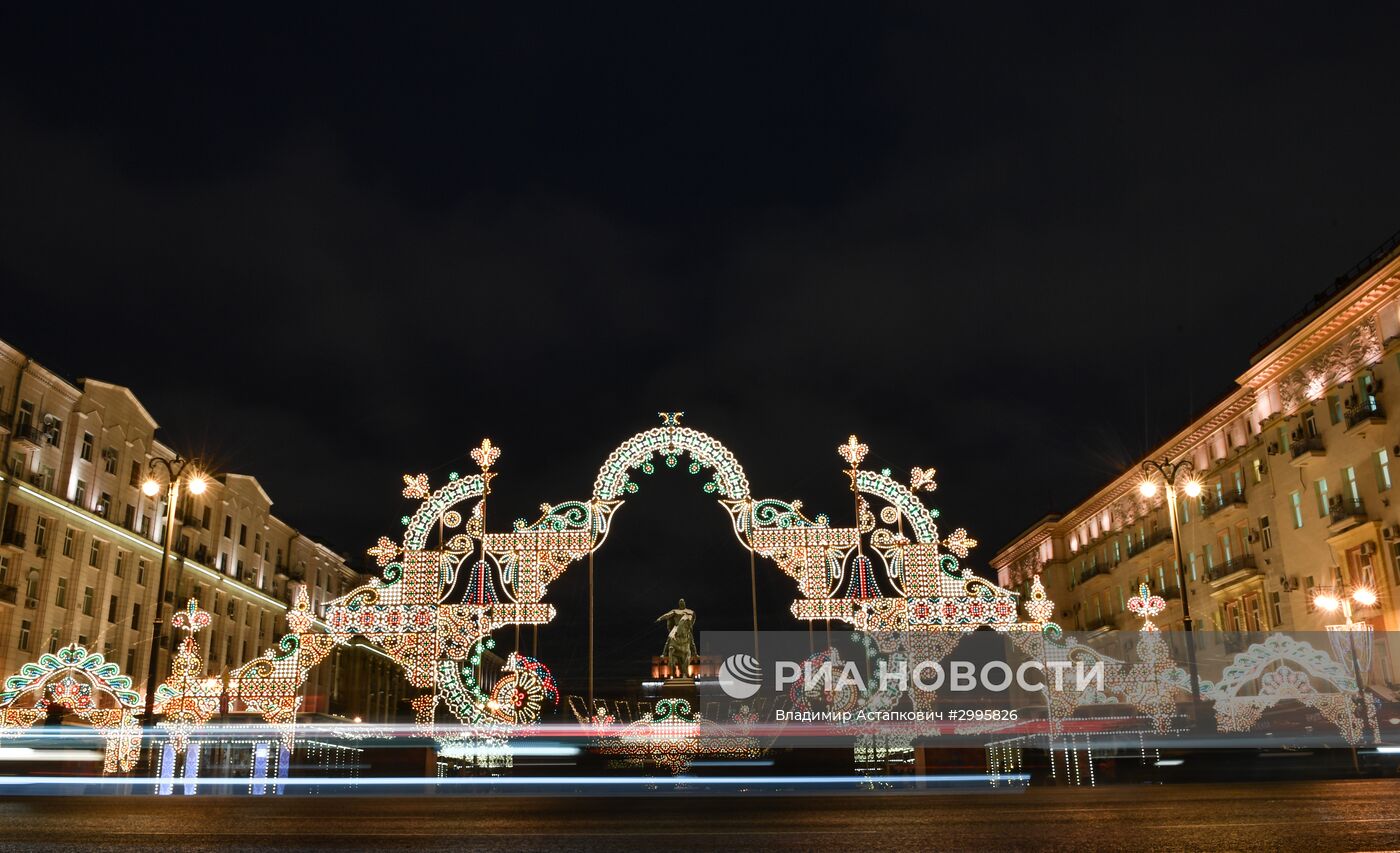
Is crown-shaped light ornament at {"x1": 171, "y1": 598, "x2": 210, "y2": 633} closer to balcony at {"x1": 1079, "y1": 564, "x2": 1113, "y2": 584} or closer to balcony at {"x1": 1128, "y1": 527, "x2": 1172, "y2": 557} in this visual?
balcony at {"x1": 1128, "y1": 527, "x2": 1172, "y2": 557}

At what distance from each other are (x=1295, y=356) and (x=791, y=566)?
86.0ft

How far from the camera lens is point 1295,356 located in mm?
38875

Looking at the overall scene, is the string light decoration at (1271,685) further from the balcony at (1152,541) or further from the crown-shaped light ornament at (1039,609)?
the balcony at (1152,541)

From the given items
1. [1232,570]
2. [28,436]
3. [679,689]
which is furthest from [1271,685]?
[28,436]

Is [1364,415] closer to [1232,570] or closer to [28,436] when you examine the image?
[1232,570]

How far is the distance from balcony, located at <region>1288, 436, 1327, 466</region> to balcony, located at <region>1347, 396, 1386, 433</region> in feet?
7.49

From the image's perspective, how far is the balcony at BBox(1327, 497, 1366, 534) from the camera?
34969mm

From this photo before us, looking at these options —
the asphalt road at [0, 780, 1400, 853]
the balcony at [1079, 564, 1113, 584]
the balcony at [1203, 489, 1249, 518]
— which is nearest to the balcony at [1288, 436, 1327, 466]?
the balcony at [1203, 489, 1249, 518]

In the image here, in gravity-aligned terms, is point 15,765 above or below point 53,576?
below

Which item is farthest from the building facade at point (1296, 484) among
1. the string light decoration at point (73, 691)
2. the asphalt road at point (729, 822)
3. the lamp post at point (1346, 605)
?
the string light decoration at point (73, 691)

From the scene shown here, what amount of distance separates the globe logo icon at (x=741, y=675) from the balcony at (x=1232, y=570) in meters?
29.9

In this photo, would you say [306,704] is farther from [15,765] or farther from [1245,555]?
[1245,555]

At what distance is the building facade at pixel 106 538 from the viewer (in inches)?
1569

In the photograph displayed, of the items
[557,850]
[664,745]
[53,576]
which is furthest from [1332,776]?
[53,576]
